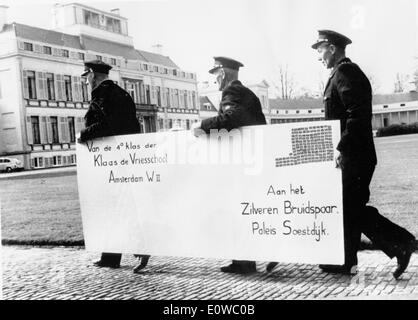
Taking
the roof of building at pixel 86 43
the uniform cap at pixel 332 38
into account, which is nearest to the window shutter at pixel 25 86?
the roof of building at pixel 86 43

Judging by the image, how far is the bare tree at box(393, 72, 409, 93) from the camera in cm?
354

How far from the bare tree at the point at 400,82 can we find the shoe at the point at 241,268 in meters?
1.66

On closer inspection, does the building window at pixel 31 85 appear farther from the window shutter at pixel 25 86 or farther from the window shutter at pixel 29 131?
the window shutter at pixel 29 131

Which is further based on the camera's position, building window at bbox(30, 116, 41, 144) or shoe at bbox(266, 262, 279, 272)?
building window at bbox(30, 116, 41, 144)

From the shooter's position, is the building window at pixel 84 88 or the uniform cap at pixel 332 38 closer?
the uniform cap at pixel 332 38

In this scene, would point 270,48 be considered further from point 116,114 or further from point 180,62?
point 116,114

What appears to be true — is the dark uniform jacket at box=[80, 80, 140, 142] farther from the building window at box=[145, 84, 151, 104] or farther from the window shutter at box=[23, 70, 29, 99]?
the window shutter at box=[23, 70, 29, 99]

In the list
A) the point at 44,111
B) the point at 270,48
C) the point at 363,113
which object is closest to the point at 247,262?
the point at 363,113

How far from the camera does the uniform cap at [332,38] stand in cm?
330

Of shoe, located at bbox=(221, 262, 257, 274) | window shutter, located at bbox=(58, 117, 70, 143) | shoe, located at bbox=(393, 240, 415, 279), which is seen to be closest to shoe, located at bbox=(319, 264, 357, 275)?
shoe, located at bbox=(393, 240, 415, 279)

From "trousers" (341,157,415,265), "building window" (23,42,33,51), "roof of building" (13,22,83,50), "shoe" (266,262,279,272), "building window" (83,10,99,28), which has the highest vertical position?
"building window" (83,10,99,28)

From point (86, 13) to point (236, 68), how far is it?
1.55m

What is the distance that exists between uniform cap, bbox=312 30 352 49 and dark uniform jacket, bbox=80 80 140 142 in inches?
58.9
